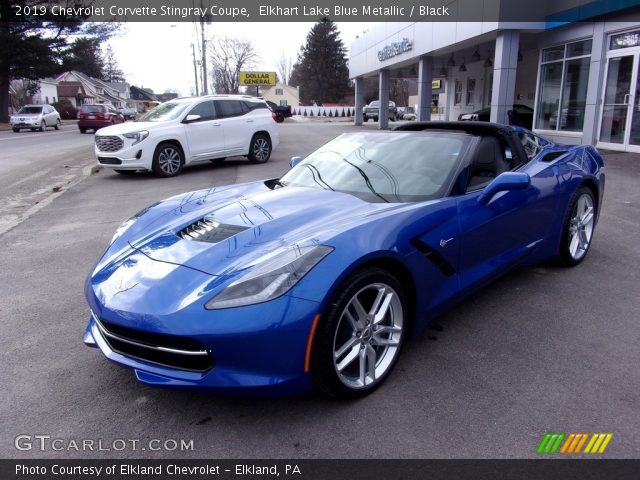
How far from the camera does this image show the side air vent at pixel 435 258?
2.76 metres

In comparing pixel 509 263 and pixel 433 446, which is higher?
pixel 509 263

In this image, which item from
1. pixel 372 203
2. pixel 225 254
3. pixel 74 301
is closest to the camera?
pixel 225 254

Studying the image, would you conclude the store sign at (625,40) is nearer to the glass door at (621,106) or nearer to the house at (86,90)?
the glass door at (621,106)

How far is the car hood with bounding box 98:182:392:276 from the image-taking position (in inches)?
98.1

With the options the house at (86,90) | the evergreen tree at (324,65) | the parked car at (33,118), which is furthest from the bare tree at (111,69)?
the parked car at (33,118)

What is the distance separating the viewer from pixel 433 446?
86.8 inches

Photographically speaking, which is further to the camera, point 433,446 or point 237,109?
point 237,109

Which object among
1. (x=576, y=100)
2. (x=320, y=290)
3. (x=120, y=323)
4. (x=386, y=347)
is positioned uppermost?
(x=576, y=100)

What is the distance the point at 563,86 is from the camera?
586 inches

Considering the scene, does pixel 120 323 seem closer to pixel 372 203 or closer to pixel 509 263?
pixel 372 203

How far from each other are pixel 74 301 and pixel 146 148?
22.9ft

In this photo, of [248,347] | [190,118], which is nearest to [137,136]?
[190,118]
